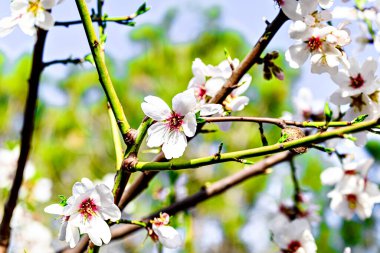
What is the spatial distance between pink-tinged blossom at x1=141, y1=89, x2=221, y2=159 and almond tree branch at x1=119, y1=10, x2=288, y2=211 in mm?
130

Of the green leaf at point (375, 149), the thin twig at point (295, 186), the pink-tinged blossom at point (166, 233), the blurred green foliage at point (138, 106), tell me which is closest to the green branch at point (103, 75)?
the pink-tinged blossom at point (166, 233)

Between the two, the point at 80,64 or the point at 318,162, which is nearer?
the point at 80,64

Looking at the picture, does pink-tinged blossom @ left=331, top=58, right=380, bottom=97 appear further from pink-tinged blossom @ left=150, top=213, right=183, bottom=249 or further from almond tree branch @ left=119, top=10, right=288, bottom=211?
pink-tinged blossom @ left=150, top=213, right=183, bottom=249

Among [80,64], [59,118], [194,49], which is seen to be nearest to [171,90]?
[194,49]

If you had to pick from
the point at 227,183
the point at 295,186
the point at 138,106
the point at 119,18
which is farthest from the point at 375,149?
the point at 119,18

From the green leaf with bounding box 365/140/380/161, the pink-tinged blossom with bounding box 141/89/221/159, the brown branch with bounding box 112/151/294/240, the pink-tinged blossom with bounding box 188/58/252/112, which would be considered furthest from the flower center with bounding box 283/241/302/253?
the green leaf with bounding box 365/140/380/161

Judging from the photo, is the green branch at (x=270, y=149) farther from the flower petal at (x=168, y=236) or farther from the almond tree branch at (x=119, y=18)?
the almond tree branch at (x=119, y=18)

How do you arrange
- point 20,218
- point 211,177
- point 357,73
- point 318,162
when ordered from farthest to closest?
point 318,162
point 211,177
point 20,218
point 357,73

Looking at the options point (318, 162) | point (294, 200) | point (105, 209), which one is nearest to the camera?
point (105, 209)

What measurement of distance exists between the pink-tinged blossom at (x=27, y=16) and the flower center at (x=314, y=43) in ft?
1.12

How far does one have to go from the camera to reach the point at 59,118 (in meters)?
10.2

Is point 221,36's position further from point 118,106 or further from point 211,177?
point 118,106

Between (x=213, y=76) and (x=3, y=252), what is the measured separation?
460 mm

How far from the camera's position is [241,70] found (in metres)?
0.75
